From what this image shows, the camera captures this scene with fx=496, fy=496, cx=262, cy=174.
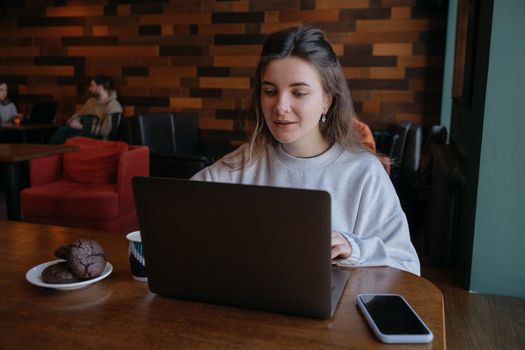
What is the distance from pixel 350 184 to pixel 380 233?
188 millimetres

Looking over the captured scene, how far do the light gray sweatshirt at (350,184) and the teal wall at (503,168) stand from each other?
4.83 ft

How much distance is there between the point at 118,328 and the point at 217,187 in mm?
315

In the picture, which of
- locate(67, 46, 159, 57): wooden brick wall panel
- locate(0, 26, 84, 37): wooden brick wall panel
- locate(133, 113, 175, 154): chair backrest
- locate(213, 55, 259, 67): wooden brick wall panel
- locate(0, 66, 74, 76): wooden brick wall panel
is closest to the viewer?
locate(133, 113, 175, 154): chair backrest

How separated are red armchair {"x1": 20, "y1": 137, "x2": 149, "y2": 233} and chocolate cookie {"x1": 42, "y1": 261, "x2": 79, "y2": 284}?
2711mm

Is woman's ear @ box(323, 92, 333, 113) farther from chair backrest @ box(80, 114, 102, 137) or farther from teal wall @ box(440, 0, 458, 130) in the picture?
chair backrest @ box(80, 114, 102, 137)

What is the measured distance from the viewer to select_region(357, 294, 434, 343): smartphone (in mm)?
839

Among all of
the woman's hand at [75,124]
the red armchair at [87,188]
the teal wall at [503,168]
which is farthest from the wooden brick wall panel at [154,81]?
the teal wall at [503,168]

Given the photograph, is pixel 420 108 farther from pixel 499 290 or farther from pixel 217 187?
pixel 217 187

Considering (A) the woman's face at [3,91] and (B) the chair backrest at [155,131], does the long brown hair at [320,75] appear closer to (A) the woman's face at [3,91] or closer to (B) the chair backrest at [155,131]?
(B) the chair backrest at [155,131]

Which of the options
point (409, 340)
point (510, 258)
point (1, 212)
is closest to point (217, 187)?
point (409, 340)

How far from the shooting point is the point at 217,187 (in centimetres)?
86

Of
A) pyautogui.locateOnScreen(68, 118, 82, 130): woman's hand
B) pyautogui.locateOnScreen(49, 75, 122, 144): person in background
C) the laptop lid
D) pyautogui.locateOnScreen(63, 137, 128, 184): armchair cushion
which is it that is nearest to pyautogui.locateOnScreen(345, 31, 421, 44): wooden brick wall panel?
pyautogui.locateOnScreen(63, 137, 128, 184): armchair cushion

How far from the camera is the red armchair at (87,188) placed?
372 cm

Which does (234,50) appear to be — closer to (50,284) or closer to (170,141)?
(170,141)
